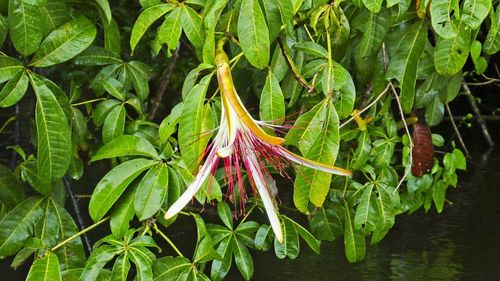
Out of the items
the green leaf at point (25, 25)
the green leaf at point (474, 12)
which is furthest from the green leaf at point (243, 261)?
the green leaf at point (474, 12)

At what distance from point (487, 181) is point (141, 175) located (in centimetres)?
242

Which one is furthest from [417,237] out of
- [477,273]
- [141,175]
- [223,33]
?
[223,33]

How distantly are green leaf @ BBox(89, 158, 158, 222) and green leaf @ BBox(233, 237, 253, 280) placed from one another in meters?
0.34

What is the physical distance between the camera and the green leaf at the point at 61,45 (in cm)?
174

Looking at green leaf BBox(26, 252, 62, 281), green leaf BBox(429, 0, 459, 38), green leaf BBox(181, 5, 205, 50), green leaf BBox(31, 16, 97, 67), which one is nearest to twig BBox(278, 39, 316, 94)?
green leaf BBox(181, 5, 205, 50)

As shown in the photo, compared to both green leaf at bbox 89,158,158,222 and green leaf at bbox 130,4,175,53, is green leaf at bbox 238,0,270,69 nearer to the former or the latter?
green leaf at bbox 130,4,175,53

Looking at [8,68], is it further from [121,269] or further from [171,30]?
[121,269]

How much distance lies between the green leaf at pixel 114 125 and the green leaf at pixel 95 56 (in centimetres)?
13

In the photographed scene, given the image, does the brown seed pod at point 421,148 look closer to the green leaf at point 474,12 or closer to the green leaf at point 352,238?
the green leaf at point 352,238

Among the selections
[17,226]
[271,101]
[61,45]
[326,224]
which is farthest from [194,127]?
[326,224]

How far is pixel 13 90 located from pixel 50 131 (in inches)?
4.0

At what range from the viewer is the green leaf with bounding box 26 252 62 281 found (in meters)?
1.75

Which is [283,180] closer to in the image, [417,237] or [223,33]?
[417,237]

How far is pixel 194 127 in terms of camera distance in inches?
61.1
